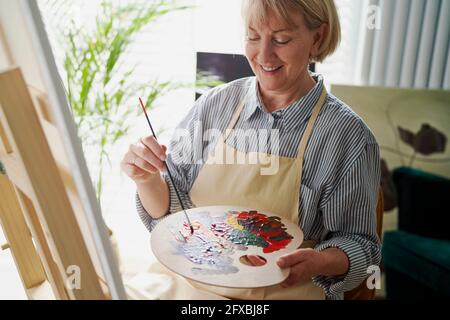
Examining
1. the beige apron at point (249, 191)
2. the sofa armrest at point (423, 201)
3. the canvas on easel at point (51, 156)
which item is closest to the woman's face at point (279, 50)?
the beige apron at point (249, 191)

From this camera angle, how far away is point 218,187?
1.09 meters

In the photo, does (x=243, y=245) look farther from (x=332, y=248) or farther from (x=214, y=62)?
(x=214, y=62)

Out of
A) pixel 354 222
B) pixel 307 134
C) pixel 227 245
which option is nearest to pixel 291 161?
pixel 307 134

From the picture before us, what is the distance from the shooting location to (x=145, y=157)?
93cm

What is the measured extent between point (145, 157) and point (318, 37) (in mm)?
485

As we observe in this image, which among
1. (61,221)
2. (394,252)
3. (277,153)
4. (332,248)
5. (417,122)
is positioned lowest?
(394,252)

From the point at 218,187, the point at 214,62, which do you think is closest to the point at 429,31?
the point at 214,62

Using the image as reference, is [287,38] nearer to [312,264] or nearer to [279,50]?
[279,50]

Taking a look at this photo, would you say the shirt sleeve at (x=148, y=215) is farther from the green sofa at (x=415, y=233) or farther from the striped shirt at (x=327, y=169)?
the green sofa at (x=415, y=233)

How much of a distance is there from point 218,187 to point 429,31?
134cm

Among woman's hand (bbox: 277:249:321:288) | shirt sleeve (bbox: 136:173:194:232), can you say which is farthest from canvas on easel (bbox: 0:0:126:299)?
shirt sleeve (bbox: 136:173:194:232)

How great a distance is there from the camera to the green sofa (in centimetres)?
173

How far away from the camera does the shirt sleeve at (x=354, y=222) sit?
0.94 meters

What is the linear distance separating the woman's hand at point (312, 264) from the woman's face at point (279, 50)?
0.40m
